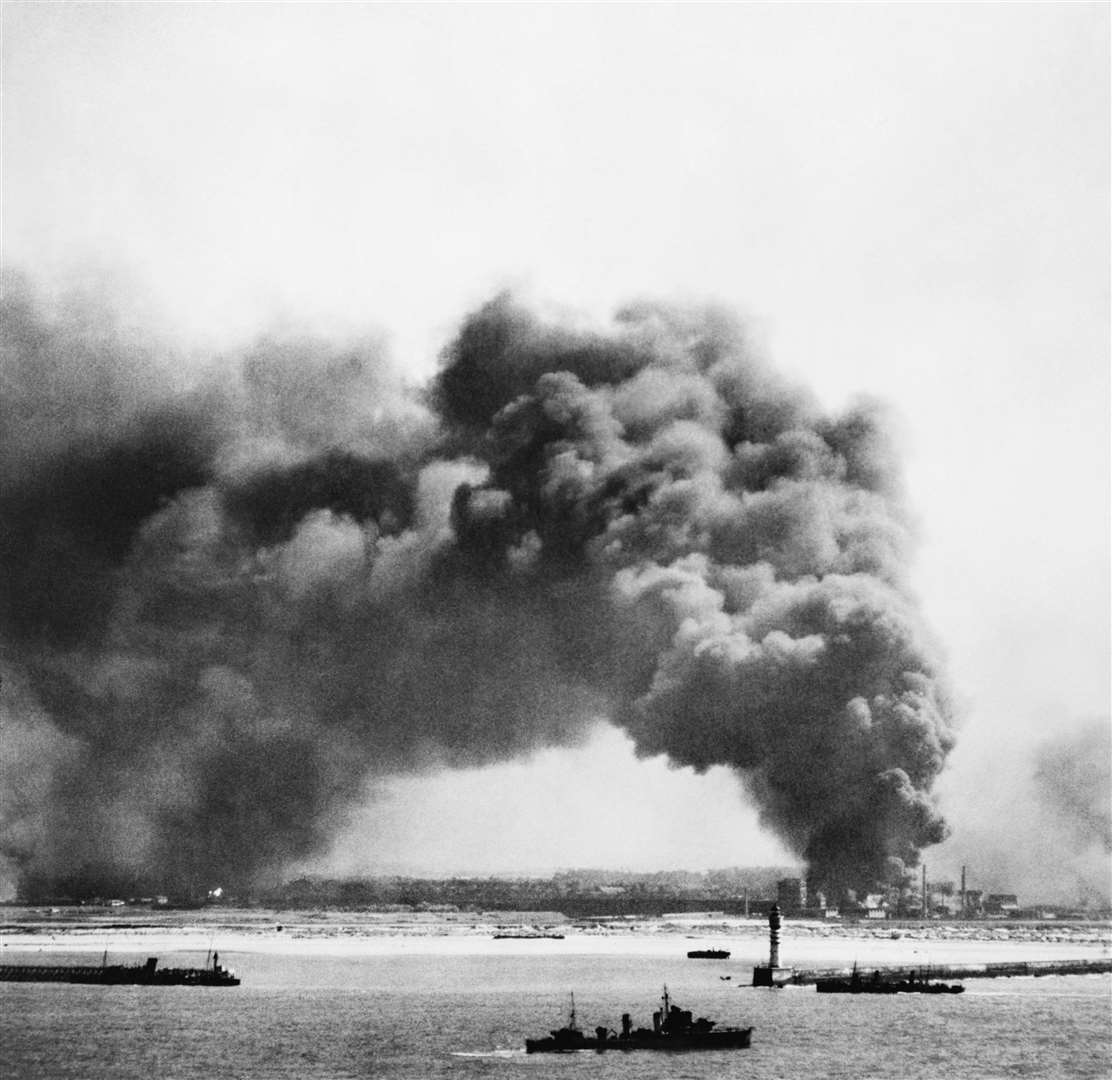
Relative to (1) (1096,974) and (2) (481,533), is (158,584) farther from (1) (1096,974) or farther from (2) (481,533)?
(1) (1096,974)

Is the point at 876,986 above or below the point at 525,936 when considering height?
above

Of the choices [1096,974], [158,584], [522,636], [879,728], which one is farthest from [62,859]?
[1096,974]

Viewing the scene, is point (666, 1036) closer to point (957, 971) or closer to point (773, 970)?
point (773, 970)

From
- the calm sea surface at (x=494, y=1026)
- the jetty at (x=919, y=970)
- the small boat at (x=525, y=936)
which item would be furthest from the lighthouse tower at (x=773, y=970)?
the small boat at (x=525, y=936)

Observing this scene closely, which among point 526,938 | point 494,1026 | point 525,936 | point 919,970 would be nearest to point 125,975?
point 494,1026

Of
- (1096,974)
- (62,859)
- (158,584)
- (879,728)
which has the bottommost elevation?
(1096,974)

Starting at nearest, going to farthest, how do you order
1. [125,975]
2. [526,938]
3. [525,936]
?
1. [125,975]
2. [526,938]
3. [525,936]

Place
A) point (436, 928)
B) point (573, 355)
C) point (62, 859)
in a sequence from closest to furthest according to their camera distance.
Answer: point (573, 355), point (62, 859), point (436, 928)
